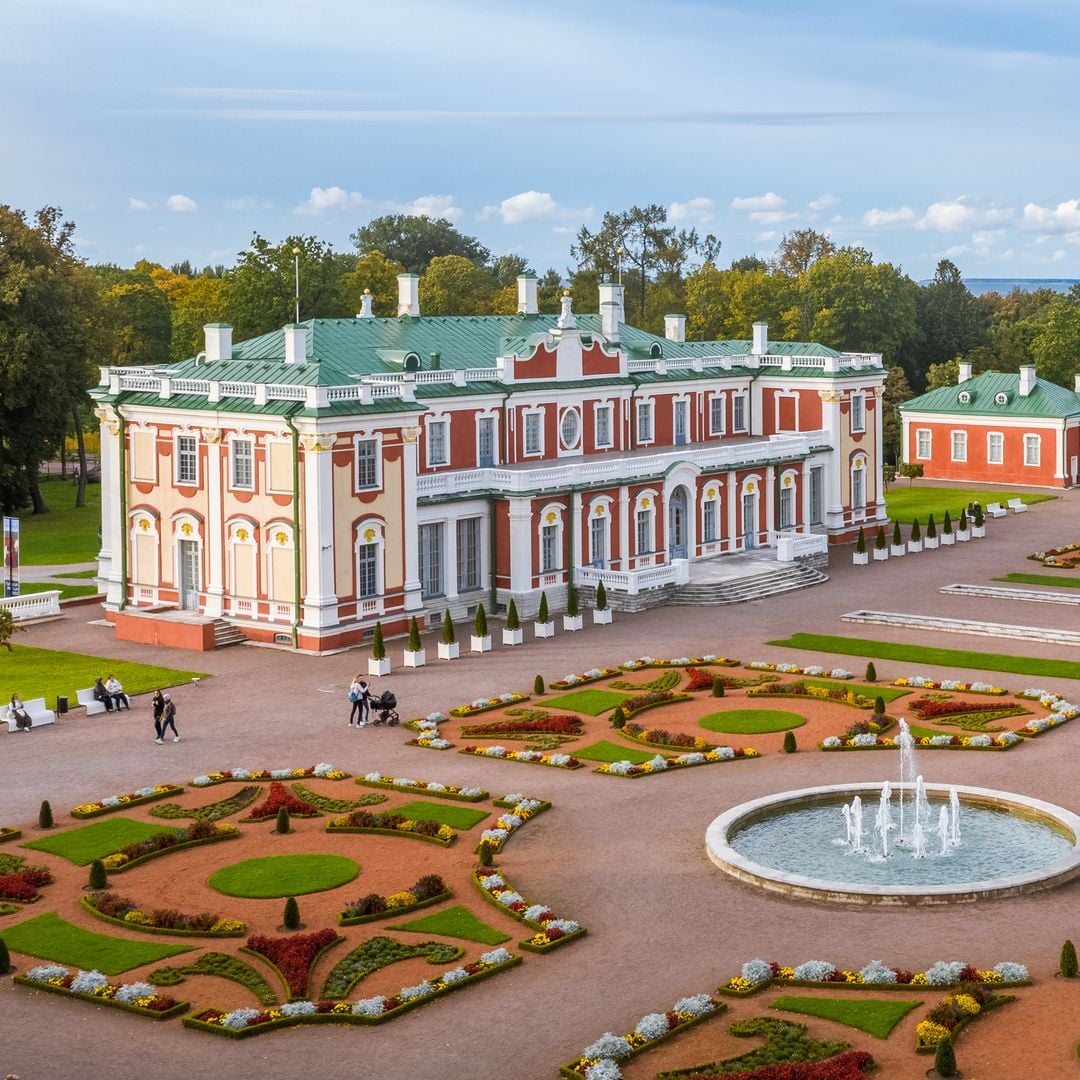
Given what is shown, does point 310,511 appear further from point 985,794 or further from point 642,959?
point 642,959

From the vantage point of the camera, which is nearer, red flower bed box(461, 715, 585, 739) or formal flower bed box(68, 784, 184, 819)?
formal flower bed box(68, 784, 184, 819)

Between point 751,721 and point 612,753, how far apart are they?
15.1ft

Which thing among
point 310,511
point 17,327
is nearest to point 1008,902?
point 310,511

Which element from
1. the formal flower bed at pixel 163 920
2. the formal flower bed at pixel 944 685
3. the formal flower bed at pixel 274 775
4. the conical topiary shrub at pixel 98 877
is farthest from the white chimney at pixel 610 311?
the formal flower bed at pixel 163 920

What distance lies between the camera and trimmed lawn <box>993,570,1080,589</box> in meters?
64.1

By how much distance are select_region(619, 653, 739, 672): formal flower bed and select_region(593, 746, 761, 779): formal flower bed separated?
9425mm

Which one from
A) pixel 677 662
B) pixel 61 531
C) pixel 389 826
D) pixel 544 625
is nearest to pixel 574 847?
pixel 389 826

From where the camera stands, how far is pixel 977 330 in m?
132

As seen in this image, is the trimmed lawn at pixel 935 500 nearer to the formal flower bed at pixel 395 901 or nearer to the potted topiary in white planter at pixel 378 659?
the potted topiary in white planter at pixel 378 659

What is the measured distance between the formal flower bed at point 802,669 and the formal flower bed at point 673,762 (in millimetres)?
8423

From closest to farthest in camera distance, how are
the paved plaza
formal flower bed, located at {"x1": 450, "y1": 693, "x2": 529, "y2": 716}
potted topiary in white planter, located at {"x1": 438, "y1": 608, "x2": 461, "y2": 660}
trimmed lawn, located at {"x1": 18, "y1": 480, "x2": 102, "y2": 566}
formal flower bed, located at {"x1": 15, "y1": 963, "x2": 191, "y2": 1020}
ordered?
the paved plaza → formal flower bed, located at {"x1": 15, "y1": 963, "x2": 191, "y2": 1020} → formal flower bed, located at {"x1": 450, "y1": 693, "x2": 529, "y2": 716} → potted topiary in white planter, located at {"x1": 438, "y1": 608, "x2": 461, "y2": 660} → trimmed lawn, located at {"x1": 18, "y1": 480, "x2": 102, "y2": 566}

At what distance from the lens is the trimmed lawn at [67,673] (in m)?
48.4

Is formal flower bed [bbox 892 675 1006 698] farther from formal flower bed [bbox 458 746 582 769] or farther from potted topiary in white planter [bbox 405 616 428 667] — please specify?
potted topiary in white planter [bbox 405 616 428 667]

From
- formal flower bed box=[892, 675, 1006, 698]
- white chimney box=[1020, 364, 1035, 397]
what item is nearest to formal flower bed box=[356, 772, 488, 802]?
formal flower bed box=[892, 675, 1006, 698]
